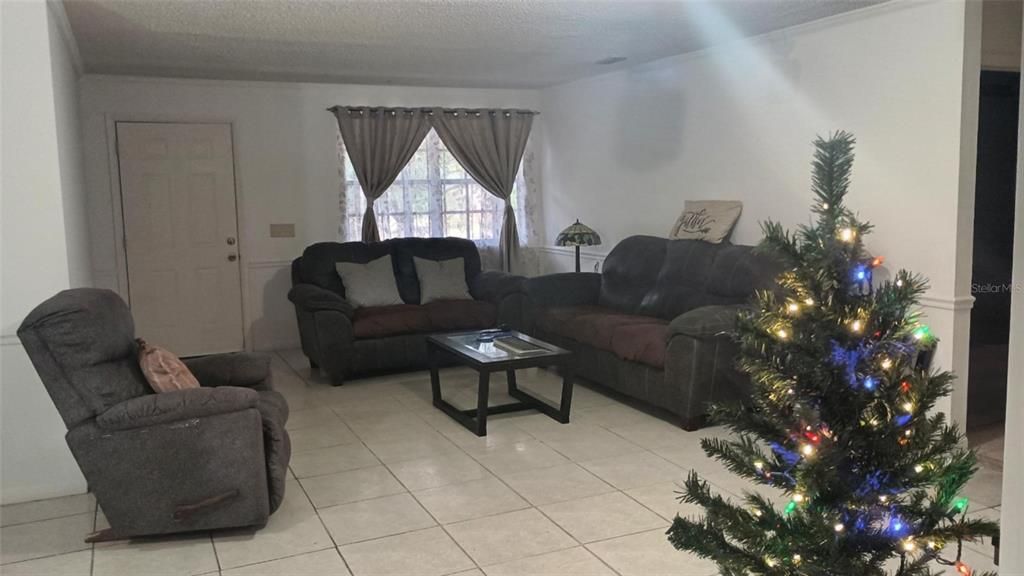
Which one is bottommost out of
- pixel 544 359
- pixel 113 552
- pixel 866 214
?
pixel 113 552

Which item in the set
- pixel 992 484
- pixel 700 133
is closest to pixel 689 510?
pixel 992 484

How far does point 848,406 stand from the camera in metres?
1.60

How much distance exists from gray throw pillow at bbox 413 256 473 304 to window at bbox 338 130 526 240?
743mm

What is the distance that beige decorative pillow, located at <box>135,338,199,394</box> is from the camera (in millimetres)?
3242

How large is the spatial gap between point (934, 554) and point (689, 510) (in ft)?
5.86

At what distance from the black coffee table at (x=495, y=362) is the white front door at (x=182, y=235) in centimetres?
253

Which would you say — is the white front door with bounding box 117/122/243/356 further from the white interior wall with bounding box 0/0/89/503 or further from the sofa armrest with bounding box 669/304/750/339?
the sofa armrest with bounding box 669/304/750/339

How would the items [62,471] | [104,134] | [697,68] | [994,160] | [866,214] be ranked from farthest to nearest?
[104,134] < [697,68] < [994,160] < [866,214] < [62,471]

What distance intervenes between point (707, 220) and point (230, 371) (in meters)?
3.21

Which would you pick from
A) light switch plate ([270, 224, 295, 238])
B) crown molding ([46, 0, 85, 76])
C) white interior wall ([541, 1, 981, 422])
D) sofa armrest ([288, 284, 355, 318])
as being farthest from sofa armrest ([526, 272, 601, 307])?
crown molding ([46, 0, 85, 76])

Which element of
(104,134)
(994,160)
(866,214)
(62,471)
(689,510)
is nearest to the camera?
(689,510)

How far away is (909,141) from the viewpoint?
4117 mm

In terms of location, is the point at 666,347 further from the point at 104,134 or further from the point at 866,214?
the point at 104,134

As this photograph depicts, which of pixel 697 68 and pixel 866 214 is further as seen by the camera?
pixel 697 68
